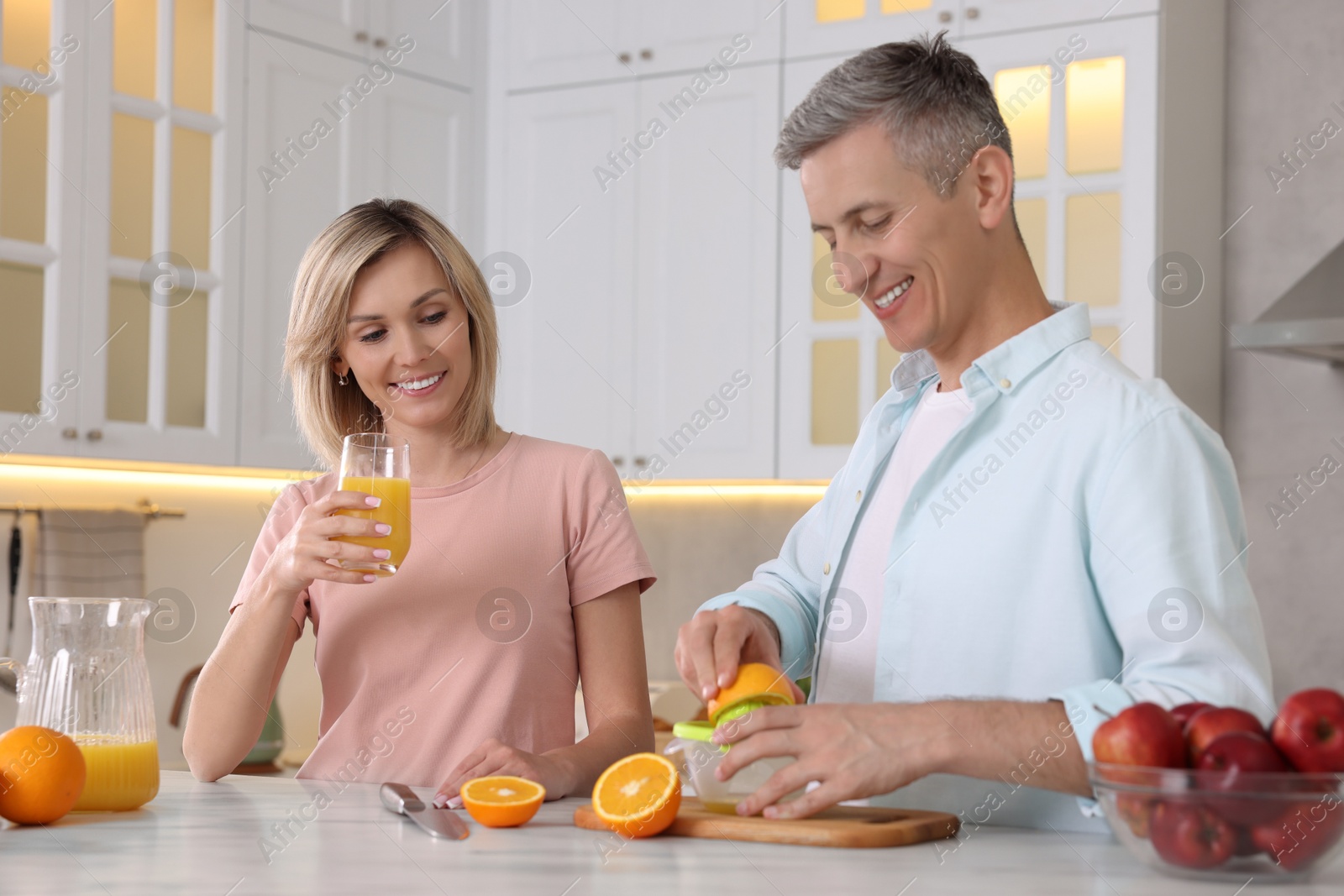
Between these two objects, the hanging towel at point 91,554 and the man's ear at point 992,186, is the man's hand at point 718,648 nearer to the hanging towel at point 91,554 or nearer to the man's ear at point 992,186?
the man's ear at point 992,186

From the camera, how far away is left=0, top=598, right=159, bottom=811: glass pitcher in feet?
4.07

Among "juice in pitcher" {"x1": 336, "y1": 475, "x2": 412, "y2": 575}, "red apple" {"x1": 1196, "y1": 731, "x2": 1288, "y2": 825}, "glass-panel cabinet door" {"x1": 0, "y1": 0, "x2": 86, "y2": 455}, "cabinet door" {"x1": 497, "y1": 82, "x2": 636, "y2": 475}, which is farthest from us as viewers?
"cabinet door" {"x1": 497, "y1": 82, "x2": 636, "y2": 475}

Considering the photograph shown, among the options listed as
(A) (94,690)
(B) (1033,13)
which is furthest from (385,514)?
(B) (1033,13)

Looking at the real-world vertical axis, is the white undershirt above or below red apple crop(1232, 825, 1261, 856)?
above

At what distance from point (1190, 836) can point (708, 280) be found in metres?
2.63

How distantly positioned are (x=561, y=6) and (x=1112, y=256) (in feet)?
5.18

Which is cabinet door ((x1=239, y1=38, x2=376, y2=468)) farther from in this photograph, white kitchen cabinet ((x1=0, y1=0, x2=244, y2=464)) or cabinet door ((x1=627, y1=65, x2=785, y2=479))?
cabinet door ((x1=627, y1=65, x2=785, y2=479))

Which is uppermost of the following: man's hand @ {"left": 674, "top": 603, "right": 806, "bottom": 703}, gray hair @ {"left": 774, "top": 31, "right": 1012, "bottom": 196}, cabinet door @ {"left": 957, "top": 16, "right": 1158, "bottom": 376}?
cabinet door @ {"left": 957, "top": 16, "right": 1158, "bottom": 376}

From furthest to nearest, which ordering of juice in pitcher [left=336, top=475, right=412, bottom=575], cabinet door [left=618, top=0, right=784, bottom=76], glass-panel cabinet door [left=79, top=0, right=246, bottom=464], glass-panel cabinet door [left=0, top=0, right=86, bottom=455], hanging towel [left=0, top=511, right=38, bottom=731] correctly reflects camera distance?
cabinet door [left=618, top=0, right=784, bottom=76] → hanging towel [left=0, top=511, right=38, bottom=731] → glass-panel cabinet door [left=79, top=0, right=246, bottom=464] → glass-panel cabinet door [left=0, top=0, right=86, bottom=455] → juice in pitcher [left=336, top=475, right=412, bottom=575]

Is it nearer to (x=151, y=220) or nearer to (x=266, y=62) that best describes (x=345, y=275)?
(x=151, y=220)

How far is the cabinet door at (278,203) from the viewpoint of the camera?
10.3 ft

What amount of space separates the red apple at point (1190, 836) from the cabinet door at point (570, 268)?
2624mm

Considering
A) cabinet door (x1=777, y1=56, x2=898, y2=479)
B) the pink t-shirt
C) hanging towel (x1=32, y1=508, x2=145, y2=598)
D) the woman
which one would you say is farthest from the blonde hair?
cabinet door (x1=777, y1=56, x2=898, y2=479)

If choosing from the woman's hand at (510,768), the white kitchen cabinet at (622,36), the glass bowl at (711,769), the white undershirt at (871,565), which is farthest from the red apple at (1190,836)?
the white kitchen cabinet at (622,36)
